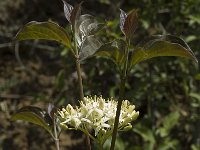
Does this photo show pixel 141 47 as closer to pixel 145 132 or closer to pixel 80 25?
pixel 80 25

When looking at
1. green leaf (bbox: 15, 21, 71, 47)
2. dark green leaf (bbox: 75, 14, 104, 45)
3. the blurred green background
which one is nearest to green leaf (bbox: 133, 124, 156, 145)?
the blurred green background

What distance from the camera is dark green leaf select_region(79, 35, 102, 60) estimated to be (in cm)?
100

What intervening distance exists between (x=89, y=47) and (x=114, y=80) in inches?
87.7

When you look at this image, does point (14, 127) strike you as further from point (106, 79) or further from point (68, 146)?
point (106, 79)

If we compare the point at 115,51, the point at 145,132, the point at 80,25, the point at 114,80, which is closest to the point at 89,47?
the point at 115,51

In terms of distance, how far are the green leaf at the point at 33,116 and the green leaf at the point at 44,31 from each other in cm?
21

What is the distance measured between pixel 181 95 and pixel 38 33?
2779 millimetres

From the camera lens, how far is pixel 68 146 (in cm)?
366

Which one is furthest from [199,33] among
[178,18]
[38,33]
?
[38,33]

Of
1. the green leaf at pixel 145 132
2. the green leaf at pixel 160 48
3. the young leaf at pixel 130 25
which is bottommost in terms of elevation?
the green leaf at pixel 145 132

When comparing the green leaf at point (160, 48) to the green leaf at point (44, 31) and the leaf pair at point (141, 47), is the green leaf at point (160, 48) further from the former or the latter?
the green leaf at point (44, 31)

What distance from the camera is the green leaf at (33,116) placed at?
1205 mm

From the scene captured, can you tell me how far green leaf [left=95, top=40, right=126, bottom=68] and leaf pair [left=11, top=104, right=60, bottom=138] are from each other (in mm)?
300

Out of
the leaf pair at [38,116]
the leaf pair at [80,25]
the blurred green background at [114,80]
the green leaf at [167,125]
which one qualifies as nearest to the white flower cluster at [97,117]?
the leaf pair at [38,116]
